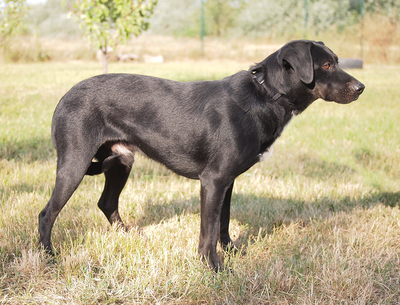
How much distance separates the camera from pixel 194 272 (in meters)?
2.82

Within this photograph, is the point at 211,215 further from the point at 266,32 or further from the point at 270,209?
the point at 266,32

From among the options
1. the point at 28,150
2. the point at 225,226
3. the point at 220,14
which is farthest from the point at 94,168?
the point at 220,14

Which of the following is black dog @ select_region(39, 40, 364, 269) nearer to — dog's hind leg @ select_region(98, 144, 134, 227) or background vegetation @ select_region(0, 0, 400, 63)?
dog's hind leg @ select_region(98, 144, 134, 227)

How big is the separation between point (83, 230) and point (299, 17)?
89.8ft

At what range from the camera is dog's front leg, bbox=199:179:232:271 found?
286 cm

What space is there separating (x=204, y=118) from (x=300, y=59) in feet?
2.64

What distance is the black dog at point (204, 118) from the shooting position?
286 cm

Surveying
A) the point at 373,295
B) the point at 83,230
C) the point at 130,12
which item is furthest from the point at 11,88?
the point at 373,295

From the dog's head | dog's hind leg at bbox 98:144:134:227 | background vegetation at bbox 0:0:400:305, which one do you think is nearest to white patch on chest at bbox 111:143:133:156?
dog's hind leg at bbox 98:144:134:227

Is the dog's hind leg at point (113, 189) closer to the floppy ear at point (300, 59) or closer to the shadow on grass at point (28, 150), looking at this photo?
the floppy ear at point (300, 59)

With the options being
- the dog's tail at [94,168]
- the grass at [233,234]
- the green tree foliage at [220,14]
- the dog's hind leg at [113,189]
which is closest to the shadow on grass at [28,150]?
the grass at [233,234]

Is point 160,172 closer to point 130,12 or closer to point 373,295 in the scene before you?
point 373,295

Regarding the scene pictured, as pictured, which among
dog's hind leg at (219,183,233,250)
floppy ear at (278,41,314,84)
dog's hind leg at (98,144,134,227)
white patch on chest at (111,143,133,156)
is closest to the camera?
floppy ear at (278,41,314,84)

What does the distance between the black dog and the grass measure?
31cm
